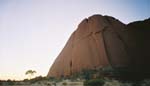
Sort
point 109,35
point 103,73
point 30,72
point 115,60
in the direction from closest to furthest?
point 103,73 < point 115,60 < point 109,35 < point 30,72

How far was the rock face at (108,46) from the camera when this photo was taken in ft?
138

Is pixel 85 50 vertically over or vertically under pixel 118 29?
under

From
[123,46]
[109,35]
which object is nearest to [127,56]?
[123,46]

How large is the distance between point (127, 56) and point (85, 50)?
732cm

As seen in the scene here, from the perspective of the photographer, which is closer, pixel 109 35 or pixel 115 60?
pixel 115 60

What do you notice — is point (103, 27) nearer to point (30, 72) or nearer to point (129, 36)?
point (129, 36)

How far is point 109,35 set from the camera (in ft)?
147

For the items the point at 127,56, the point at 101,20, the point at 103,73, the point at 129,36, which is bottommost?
the point at 103,73

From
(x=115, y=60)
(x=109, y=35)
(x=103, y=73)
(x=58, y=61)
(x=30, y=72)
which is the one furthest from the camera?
(x=30, y=72)

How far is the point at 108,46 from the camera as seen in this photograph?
43.7m

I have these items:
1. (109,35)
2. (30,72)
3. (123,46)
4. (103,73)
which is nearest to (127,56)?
(123,46)

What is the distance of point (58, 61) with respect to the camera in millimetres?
51562

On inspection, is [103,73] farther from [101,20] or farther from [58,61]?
[58,61]

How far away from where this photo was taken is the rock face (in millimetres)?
42188
